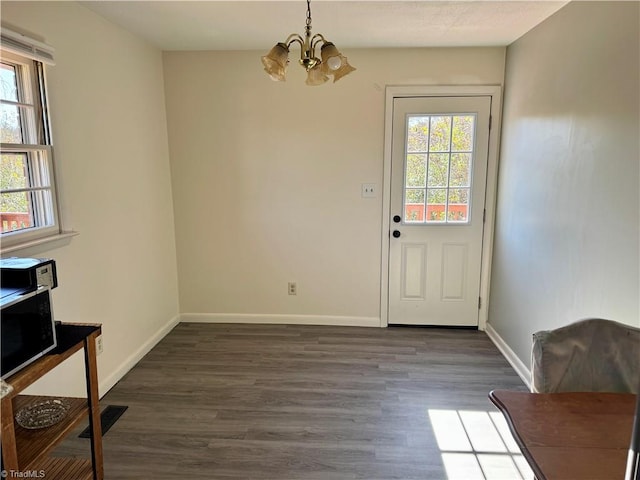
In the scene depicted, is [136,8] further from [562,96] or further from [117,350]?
[562,96]

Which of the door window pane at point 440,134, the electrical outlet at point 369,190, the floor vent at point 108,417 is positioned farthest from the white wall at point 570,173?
the floor vent at point 108,417

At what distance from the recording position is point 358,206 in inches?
147

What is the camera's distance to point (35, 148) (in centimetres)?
214

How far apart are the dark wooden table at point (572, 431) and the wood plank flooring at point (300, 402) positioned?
940mm

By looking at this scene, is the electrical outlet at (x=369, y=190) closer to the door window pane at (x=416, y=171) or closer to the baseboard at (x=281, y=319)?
the door window pane at (x=416, y=171)

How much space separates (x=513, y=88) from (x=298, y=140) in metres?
1.79

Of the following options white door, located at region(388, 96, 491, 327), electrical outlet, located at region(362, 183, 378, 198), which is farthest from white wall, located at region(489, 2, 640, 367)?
electrical outlet, located at region(362, 183, 378, 198)

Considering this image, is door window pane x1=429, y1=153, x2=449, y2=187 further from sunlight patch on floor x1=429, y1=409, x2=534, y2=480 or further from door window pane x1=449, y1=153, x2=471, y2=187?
sunlight patch on floor x1=429, y1=409, x2=534, y2=480

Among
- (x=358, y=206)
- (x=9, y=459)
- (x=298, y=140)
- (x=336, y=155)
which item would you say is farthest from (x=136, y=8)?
(x=9, y=459)

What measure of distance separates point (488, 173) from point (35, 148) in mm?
3269

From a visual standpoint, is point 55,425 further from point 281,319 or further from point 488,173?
point 488,173

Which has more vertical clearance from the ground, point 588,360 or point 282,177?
point 282,177

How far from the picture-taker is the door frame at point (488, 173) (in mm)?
3455

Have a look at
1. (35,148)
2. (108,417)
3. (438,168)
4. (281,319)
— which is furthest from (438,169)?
(108,417)
